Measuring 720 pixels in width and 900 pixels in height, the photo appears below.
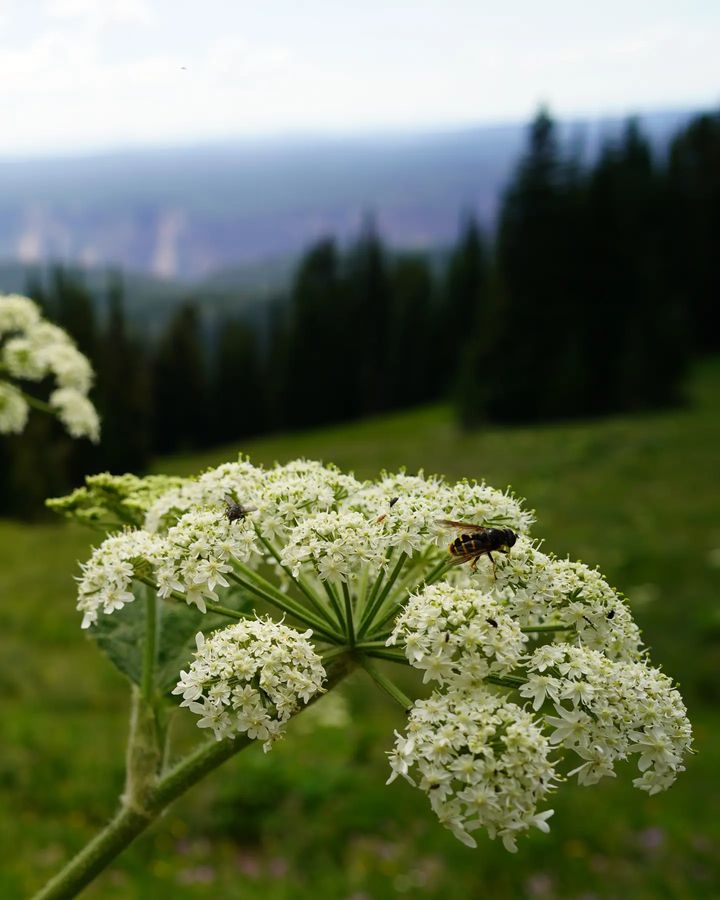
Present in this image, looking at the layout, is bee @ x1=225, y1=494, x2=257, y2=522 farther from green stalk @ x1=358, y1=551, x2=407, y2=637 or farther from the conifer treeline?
the conifer treeline

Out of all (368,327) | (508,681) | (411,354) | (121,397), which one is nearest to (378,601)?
(508,681)

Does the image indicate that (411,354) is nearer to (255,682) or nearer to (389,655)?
(389,655)

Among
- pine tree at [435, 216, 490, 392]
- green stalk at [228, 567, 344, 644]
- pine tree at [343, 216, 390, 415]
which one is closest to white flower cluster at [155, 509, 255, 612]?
green stalk at [228, 567, 344, 644]

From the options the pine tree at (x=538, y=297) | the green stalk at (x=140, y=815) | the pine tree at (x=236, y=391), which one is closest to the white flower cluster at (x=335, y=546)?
the green stalk at (x=140, y=815)

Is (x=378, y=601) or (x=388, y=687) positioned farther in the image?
(x=378, y=601)

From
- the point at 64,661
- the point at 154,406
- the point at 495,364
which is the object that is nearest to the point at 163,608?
the point at 64,661

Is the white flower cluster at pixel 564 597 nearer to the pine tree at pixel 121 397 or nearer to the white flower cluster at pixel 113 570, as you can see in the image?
the white flower cluster at pixel 113 570

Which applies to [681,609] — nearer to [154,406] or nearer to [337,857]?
[337,857]

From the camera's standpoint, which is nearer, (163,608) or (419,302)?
(163,608)
